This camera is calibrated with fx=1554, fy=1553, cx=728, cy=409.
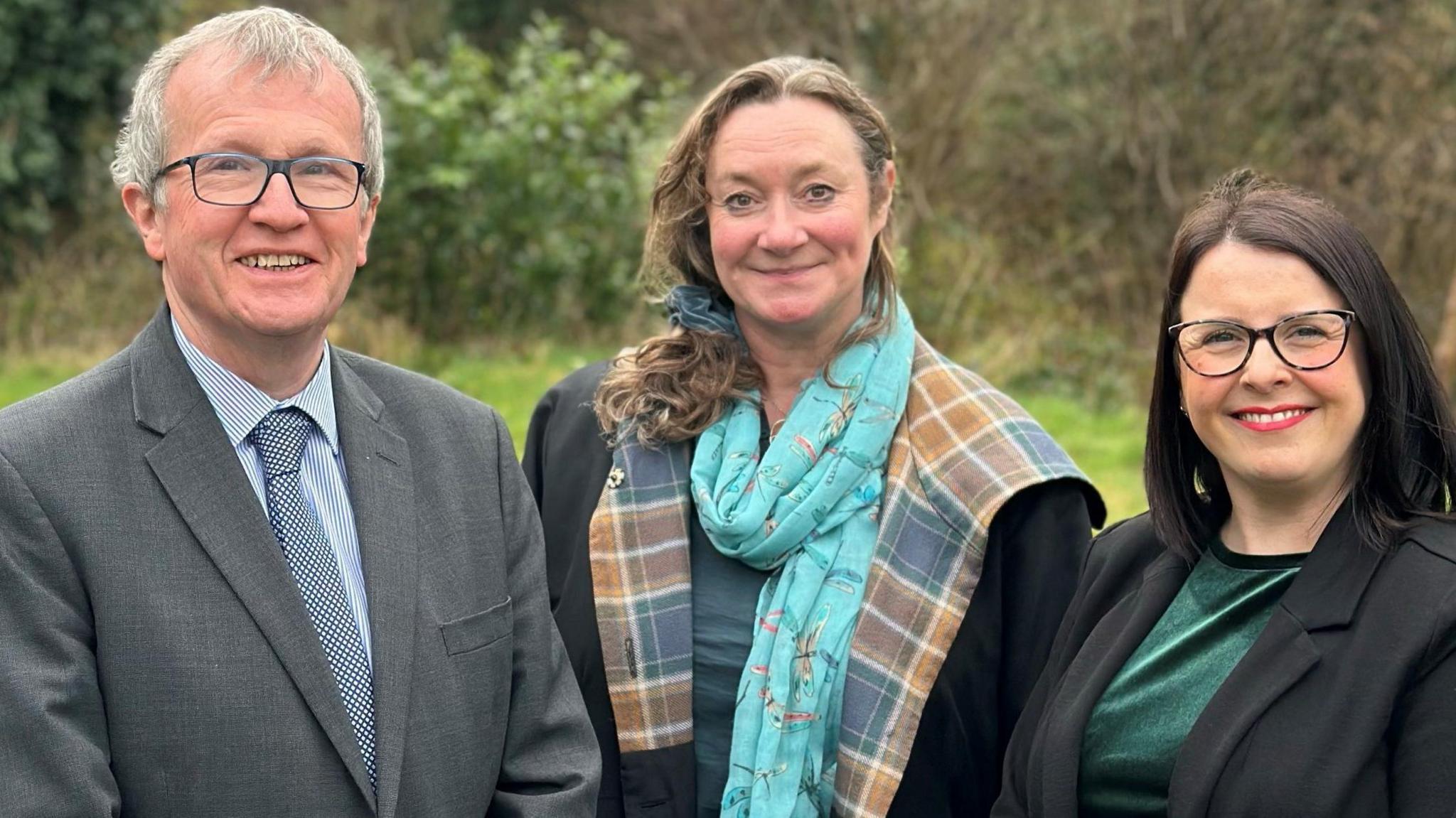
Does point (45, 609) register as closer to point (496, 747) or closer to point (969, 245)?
point (496, 747)

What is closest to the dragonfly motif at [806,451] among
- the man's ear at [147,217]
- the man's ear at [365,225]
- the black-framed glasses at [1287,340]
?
the black-framed glasses at [1287,340]

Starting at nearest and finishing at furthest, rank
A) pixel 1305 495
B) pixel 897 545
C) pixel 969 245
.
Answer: pixel 1305 495, pixel 897 545, pixel 969 245

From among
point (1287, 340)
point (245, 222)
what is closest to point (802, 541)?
point (1287, 340)

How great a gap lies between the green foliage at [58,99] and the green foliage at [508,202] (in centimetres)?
356

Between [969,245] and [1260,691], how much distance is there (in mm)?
9919

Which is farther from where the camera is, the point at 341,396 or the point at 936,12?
the point at 936,12

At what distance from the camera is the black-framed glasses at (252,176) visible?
2.41 m

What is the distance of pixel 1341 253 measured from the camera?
8.36ft

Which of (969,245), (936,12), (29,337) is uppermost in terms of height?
(936,12)

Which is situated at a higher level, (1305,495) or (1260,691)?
(1305,495)

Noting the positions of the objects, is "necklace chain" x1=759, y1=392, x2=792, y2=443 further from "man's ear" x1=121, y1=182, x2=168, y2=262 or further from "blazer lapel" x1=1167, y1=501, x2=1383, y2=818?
"man's ear" x1=121, y1=182, x2=168, y2=262

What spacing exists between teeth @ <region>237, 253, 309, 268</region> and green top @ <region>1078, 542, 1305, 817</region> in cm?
155

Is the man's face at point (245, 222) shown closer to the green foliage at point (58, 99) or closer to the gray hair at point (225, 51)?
the gray hair at point (225, 51)

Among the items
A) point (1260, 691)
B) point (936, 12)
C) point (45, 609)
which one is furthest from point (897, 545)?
point (936, 12)
